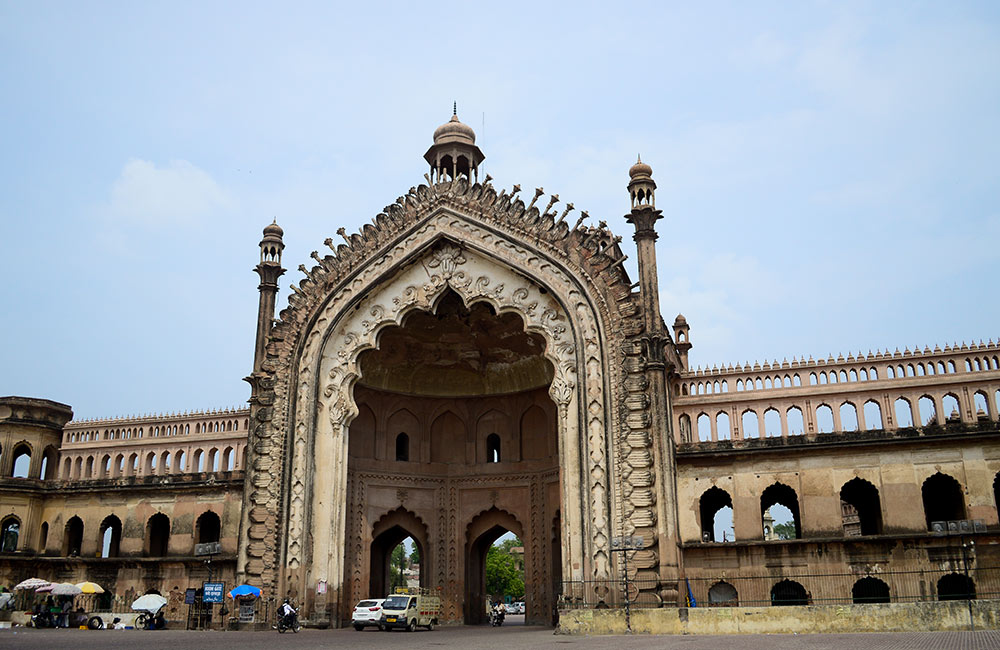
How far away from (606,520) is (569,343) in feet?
20.6

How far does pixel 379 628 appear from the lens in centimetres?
3133

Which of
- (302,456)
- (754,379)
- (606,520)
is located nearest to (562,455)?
(606,520)

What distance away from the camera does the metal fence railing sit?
25812 millimetres

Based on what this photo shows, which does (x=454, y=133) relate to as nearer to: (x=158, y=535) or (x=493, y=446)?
(x=493, y=446)

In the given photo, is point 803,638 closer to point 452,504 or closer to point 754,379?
point 754,379

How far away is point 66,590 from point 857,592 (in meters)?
28.9

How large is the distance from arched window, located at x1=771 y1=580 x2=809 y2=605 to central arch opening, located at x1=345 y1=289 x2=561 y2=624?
9.32 meters

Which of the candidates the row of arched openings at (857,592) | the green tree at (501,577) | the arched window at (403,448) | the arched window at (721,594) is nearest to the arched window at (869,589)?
the row of arched openings at (857,592)

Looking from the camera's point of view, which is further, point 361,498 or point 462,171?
point 462,171

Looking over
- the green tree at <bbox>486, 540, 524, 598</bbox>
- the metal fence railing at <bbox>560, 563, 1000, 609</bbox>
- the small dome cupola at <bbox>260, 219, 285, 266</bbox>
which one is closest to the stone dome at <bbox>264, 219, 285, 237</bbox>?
the small dome cupola at <bbox>260, 219, 285, 266</bbox>

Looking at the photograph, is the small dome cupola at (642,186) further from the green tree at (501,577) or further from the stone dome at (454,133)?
the green tree at (501,577)

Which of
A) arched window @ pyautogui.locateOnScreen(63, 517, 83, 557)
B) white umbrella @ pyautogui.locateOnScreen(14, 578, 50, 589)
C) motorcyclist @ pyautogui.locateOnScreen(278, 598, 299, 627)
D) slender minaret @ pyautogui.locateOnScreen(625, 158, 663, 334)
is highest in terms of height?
slender minaret @ pyautogui.locateOnScreen(625, 158, 663, 334)

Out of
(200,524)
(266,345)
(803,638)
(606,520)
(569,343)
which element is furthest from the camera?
(200,524)

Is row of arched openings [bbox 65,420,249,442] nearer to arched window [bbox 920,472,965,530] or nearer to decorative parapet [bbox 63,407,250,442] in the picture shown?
decorative parapet [bbox 63,407,250,442]
